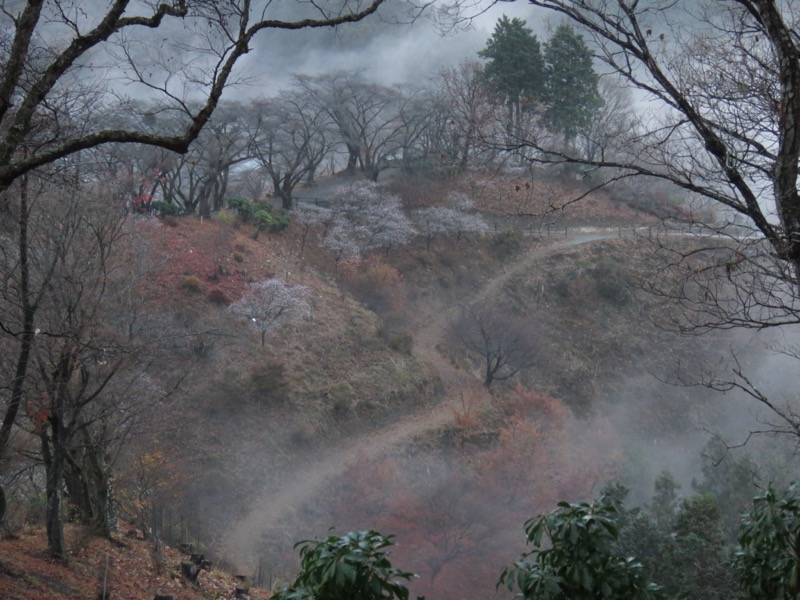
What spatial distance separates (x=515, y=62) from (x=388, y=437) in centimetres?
1442


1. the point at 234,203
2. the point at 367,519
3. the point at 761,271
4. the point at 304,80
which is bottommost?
the point at 367,519

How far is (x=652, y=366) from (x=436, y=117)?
12.5 meters

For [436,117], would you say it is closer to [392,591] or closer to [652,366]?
[652,366]

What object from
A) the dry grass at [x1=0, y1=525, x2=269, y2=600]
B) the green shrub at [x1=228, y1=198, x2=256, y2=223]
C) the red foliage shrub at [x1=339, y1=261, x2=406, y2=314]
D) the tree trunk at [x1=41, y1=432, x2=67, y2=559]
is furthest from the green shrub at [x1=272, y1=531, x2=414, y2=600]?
the green shrub at [x1=228, y1=198, x2=256, y2=223]

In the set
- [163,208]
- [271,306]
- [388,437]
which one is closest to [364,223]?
[163,208]

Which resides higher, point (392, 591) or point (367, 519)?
point (392, 591)

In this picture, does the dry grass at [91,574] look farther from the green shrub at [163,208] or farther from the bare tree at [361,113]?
the bare tree at [361,113]

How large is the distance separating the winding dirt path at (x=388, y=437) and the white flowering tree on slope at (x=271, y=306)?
3.70 meters

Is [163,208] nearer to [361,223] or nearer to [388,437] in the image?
[361,223]

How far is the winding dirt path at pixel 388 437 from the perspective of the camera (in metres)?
13.4

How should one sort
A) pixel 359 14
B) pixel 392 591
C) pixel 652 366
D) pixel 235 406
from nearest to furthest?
pixel 392 591, pixel 359 14, pixel 235 406, pixel 652 366

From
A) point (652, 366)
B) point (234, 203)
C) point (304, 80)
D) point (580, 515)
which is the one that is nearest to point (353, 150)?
point (304, 80)

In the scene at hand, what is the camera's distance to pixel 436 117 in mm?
27500

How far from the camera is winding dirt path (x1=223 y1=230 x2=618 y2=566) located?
13.4 m
